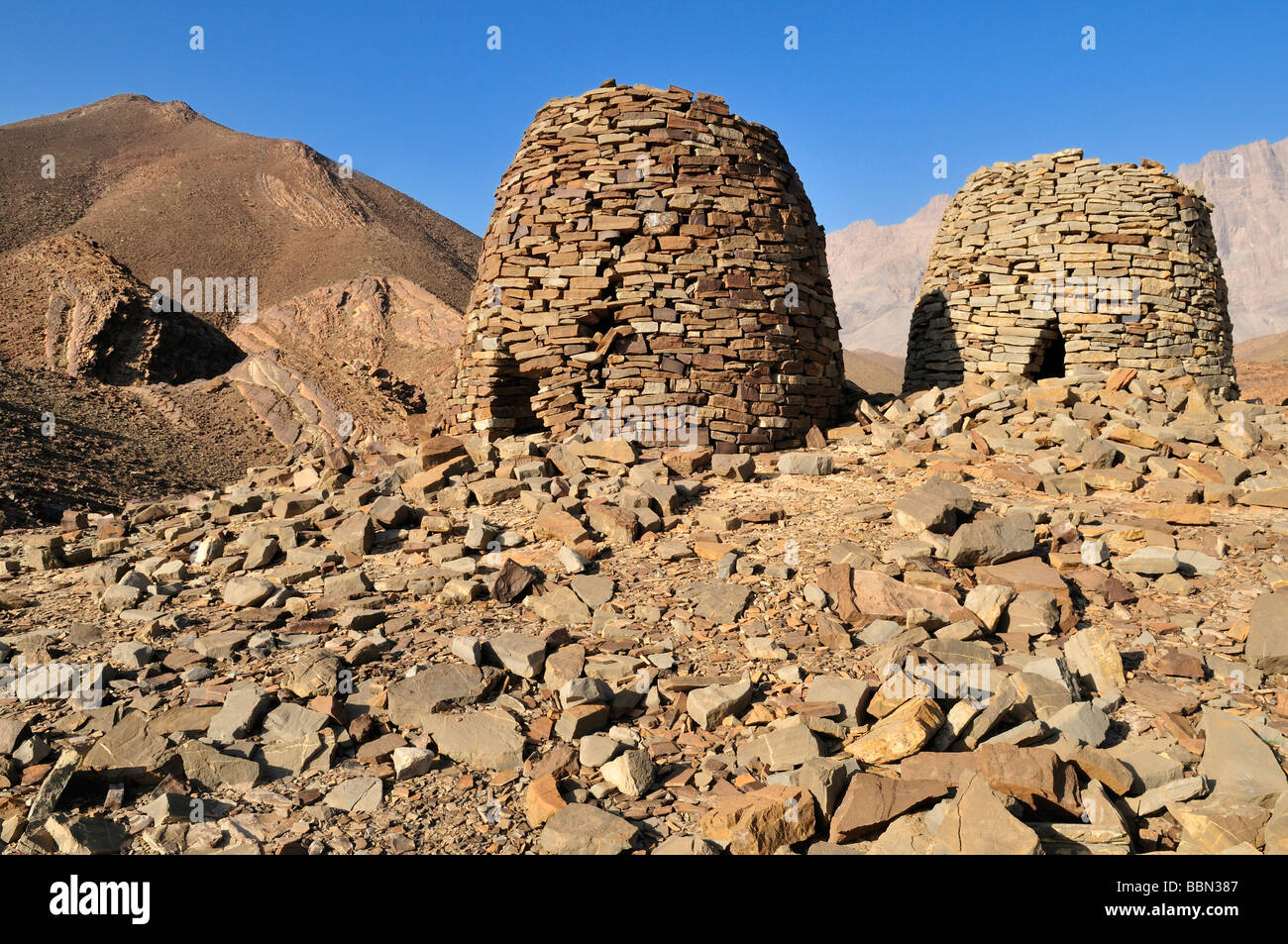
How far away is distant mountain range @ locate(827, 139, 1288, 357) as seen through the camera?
96.2m

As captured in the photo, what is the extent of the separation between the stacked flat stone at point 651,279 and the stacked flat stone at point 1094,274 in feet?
10.1

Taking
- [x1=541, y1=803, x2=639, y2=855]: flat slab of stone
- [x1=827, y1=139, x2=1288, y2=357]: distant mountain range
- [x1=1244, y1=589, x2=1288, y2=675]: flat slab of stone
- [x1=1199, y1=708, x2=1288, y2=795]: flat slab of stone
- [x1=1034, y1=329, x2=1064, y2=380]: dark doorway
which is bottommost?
[x1=541, y1=803, x2=639, y2=855]: flat slab of stone

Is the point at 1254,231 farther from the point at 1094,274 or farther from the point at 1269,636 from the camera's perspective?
the point at 1269,636

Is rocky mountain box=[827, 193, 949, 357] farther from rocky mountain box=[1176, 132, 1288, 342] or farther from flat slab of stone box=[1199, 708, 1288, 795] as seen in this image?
flat slab of stone box=[1199, 708, 1288, 795]

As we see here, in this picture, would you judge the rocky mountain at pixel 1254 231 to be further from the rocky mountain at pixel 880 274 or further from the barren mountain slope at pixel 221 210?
the barren mountain slope at pixel 221 210

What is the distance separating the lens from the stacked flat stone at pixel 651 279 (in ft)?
23.2

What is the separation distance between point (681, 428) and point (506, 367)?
1966 mm

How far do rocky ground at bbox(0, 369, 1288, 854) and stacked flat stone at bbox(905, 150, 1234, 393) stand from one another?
228 centimetres

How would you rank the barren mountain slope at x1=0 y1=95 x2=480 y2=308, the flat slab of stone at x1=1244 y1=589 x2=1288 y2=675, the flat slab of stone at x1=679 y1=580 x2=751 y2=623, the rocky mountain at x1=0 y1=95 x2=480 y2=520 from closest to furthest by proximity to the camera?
the flat slab of stone at x1=1244 y1=589 x2=1288 y2=675 → the flat slab of stone at x1=679 y1=580 x2=751 y2=623 → the rocky mountain at x1=0 y1=95 x2=480 y2=520 → the barren mountain slope at x1=0 y1=95 x2=480 y2=308

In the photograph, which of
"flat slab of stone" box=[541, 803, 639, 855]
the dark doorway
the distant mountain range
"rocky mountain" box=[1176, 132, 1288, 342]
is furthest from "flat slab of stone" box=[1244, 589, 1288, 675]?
"rocky mountain" box=[1176, 132, 1288, 342]

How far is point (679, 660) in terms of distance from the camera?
396 cm

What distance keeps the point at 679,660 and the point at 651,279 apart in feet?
13.6

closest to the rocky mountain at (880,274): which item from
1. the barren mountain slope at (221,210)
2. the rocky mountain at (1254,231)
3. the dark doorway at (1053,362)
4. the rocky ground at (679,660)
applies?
the rocky mountain at (1254,231)
